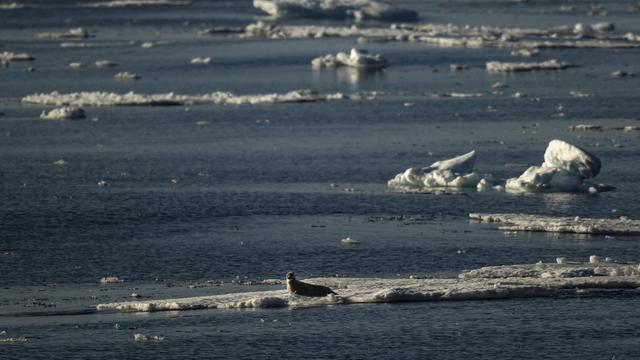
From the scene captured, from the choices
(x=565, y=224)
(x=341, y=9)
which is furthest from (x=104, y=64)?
(x=565, y=224)

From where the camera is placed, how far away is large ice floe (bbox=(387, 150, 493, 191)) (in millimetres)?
51156

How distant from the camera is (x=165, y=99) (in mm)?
79250

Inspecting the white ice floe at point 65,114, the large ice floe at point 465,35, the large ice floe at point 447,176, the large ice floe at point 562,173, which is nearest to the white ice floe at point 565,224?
the large ice floe at point 562,173

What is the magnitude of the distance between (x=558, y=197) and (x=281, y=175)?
12.5 m

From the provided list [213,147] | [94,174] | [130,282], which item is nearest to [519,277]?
[130,282]

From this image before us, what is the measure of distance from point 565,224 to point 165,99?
130ft

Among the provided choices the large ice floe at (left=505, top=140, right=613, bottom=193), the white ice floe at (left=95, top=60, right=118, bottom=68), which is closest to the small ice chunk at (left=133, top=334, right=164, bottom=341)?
the large ice floe at (left=505, top=140, right=613, bottom=193)

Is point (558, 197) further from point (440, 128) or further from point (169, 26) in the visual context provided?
point (169, 26)

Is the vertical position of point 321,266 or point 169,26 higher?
point 169,26

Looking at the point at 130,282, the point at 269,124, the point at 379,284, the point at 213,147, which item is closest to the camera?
the point at 379,284

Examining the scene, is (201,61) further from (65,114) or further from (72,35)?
(72,35)

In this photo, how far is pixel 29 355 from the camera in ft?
101

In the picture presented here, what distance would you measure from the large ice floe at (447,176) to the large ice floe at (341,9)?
72.7 meters

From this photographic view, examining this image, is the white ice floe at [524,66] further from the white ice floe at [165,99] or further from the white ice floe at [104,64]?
the white ice floe at [104,64]
